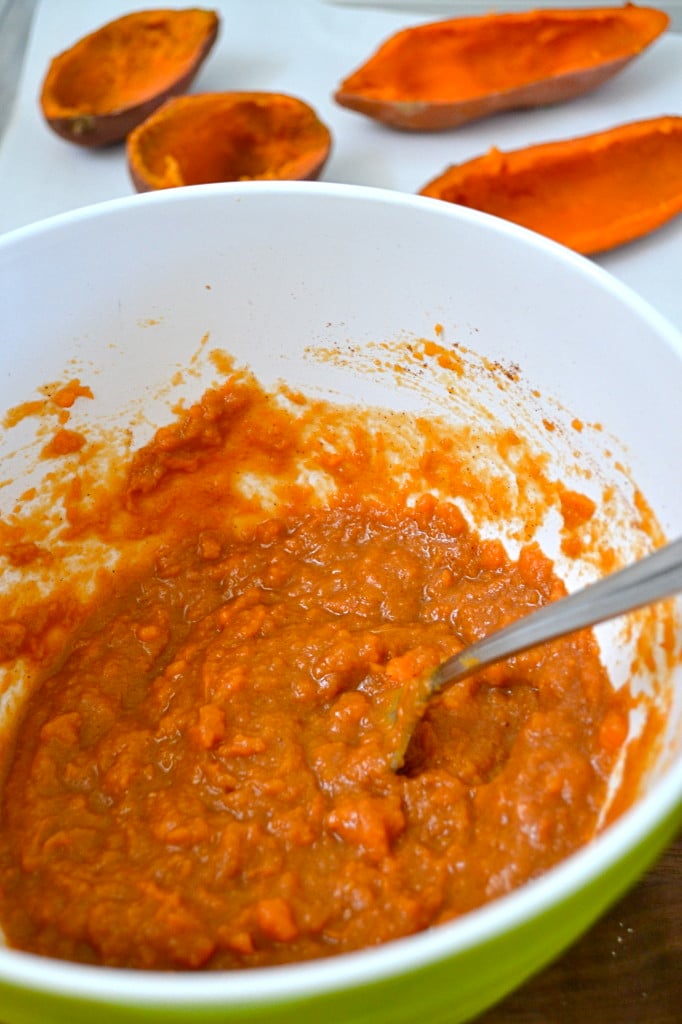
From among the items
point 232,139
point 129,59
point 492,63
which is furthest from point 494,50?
point 129,59

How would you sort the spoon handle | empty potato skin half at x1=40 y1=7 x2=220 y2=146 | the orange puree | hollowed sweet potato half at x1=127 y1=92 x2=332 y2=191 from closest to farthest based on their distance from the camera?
the spoon handle → the orange puree → hollowed sweet potato half at x1=127 y1=92 x2=332 y2=191 → empty potato skin half at x1=40 y1=7 x2=220 y2=146

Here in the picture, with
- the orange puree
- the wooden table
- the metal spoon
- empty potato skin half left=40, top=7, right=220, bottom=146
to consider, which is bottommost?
the wooden table

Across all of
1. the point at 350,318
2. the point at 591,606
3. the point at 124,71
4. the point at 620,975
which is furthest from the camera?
the point at 124,71

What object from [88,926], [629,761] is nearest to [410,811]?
[629,761]

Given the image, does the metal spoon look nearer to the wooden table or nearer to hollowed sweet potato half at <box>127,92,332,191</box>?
the wooden table

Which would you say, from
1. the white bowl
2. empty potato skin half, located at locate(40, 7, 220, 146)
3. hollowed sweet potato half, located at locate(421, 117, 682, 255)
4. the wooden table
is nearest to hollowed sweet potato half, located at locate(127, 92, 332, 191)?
empty potato skin half, located at locate(40, 7, 220, 146)

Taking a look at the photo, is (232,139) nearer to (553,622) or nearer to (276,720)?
(276,720)

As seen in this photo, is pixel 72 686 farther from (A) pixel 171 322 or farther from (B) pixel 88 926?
(A) pixel 171 322
